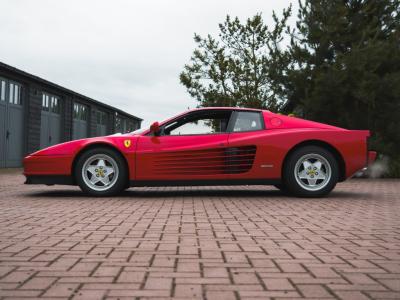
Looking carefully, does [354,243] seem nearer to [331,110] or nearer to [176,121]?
[176,121]

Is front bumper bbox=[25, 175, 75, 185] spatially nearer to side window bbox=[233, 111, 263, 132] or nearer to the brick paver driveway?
the brick paver driveway

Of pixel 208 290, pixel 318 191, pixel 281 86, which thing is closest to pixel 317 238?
pixel 208 290

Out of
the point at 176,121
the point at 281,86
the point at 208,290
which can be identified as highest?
the point at 281,86

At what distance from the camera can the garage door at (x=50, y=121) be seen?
21.2 m

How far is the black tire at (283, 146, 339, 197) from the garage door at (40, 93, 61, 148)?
16117mm

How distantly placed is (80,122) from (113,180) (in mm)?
20279

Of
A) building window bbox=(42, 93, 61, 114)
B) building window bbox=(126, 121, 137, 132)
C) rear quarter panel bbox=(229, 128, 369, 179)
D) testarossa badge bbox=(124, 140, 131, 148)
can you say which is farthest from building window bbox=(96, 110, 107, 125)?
rear quarter panel bbox=(229, 128, 369, 179)

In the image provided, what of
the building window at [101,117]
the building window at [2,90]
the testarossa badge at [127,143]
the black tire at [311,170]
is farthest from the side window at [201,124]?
the building window at [101,117]

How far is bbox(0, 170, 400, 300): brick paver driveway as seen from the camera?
247 centimetres

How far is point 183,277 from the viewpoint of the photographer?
2.68m

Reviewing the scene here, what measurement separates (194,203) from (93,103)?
23.5m

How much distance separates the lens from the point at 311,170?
23.4 ft

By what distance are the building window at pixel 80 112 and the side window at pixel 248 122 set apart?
19.6 meters

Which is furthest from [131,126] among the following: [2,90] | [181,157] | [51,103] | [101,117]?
[181,157]
